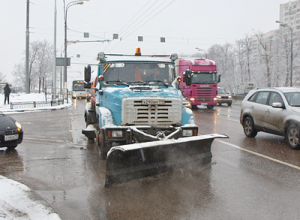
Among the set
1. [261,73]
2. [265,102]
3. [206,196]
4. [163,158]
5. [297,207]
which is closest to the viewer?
[297,207]

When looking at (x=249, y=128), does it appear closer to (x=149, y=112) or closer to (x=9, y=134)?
(x=149, y=112)

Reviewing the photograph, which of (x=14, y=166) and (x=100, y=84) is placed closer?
(x=14, y=166)

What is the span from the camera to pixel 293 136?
29.7 ft

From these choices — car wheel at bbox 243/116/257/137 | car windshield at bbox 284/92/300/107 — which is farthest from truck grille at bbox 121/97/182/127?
car wheel at bbox 243/116/257/137

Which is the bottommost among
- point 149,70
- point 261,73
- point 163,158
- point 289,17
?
point 163,158

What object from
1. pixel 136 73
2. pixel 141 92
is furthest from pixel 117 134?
pixel 136 73

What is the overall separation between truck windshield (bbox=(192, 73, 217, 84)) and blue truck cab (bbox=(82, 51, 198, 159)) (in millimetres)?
16744

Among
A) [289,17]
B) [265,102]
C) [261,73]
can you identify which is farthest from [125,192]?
[289,17]

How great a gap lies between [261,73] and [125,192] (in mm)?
66788

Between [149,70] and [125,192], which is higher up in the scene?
[149,70]

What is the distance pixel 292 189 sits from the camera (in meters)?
5.59

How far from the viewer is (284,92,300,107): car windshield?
9548 mm

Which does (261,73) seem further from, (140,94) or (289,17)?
(289,17)

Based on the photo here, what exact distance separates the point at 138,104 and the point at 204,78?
18.9 meters
